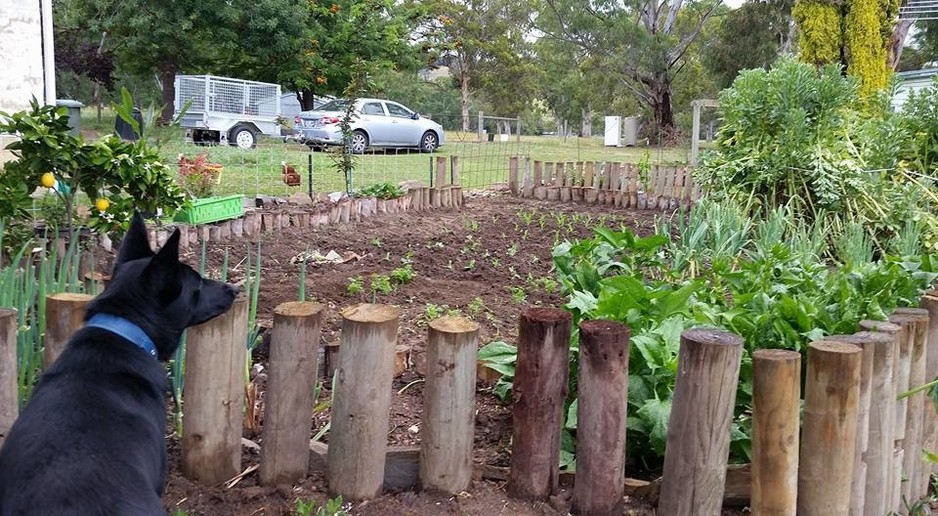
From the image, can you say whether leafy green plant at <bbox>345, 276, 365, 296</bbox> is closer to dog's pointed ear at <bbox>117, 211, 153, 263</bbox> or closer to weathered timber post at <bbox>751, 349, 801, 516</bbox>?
dog's pointed ear at <bbox>117, 211, 153, 263</bbox>

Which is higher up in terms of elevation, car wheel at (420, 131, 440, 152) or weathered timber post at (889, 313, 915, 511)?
car wheel at (420, 131, 440, 152)

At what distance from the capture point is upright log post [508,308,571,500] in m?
2.18

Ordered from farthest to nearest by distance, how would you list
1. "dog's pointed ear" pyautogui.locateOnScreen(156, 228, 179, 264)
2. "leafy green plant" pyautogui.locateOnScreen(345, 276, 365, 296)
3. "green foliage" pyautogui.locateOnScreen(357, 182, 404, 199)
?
"green foliage" pyautogui.locateOnScreen(357, 182, 404, 199)
"leafy green plant" pyautogui.locateOnScreen(345, 276, 365, 296)
"dog's pointed ear" pyautogui.locateOnScreen(156, 228, 179, 264)

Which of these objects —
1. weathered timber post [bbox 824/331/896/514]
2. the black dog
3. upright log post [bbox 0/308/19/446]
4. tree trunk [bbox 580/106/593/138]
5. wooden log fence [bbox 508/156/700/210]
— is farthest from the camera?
tree trunk [bbox 580/106/593/138]

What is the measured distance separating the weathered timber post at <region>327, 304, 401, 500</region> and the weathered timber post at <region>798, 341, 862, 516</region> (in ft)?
3.95

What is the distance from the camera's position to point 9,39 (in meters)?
9.01

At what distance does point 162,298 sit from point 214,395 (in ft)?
1.34

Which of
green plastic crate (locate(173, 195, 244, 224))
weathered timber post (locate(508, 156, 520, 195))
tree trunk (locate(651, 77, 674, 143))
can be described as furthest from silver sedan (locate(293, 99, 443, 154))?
green plastic crate (locate(173, 195, 244, 224))

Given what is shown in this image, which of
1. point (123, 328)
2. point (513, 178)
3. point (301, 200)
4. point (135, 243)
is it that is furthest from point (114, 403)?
point (513, 178)

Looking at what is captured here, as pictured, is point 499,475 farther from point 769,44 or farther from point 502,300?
point 769,44

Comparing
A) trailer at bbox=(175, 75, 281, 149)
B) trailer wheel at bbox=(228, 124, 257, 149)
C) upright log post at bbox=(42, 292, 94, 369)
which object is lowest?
upright log post at bbox=(42, 292, 94, 369)

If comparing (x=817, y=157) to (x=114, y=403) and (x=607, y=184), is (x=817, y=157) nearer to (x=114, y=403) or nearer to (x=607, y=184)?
(x=607, y=184)

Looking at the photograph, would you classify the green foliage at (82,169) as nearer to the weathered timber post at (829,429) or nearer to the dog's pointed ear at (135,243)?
the dog's pointed ear at (135,243)

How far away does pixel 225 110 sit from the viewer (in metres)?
20.7
